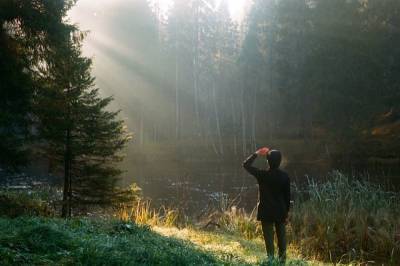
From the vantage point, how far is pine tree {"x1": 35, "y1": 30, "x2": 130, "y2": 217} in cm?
1605

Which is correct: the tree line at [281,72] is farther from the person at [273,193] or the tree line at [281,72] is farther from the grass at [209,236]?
the person at [273,193]

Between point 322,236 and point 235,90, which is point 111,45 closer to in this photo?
point 235,90

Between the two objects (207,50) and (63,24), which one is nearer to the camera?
(63,24)

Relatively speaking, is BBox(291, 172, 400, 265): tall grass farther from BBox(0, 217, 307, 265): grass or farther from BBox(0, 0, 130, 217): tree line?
BBox(0, 0, 130, 217): tree line

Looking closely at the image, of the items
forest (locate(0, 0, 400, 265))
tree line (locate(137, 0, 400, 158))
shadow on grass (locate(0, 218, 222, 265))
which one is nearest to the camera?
shadow on grass (locate(0, 218, 222, 265))

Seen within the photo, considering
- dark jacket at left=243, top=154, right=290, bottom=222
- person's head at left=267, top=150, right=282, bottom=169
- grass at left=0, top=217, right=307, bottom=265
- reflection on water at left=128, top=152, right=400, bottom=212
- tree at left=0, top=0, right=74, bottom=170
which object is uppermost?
tree at left=0, top=0, right=74, bottom=170

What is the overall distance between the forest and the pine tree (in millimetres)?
53

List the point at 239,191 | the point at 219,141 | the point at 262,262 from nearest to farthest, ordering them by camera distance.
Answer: the point at 262,262 → the point at 239,191 → the point at 219,141

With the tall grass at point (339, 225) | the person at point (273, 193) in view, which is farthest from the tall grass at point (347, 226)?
the person at point (273, 193)

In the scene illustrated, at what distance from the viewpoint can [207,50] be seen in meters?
63.7

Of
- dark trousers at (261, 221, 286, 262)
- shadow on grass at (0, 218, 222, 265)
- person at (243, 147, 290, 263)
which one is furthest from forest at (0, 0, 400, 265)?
person at (243, 147, 290, 263)

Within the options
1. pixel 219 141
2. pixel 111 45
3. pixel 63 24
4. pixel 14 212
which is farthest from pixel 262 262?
pixel 111 45

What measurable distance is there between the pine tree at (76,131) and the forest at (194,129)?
53mm

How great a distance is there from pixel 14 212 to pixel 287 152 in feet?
119
